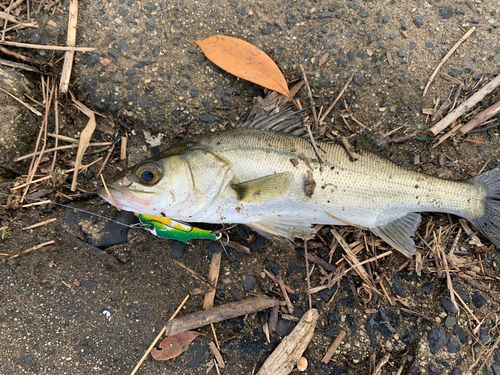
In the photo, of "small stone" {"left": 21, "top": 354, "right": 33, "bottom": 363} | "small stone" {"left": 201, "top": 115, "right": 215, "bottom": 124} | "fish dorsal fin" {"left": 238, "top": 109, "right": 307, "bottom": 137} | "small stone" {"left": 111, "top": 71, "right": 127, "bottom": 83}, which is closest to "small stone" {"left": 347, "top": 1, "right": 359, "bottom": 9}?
"fish dorsal fin" {"left": 238, "top": 109, "right": 307, "bottom": 137}

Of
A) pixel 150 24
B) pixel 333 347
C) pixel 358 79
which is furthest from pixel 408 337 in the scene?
pixel 150 24

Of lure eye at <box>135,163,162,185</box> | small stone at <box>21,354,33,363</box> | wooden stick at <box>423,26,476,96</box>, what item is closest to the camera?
lure eye at <box>135,163,162,185</box>

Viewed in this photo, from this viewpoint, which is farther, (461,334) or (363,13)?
(363,13)

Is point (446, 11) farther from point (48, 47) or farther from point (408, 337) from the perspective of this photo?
point (48, 47)

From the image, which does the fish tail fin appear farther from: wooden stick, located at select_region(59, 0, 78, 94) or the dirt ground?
wooden stick, located at select_region(59, 0, 78, 94)

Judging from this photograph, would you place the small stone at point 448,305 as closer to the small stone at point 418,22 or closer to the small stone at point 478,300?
the small stone at point 478,300
